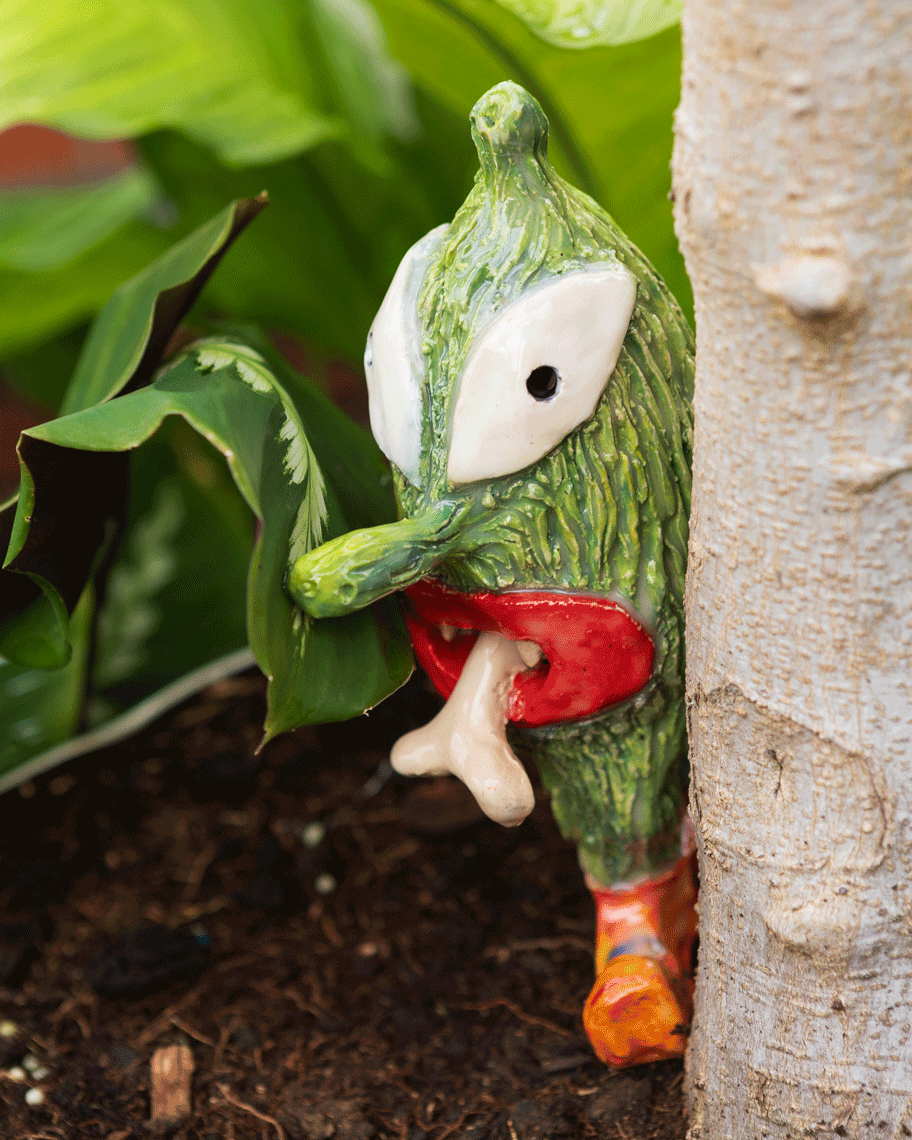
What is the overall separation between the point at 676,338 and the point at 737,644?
17 cm

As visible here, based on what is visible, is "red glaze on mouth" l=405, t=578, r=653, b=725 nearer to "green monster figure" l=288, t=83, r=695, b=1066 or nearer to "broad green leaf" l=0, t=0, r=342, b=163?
"green monster figure" l=288, t=83, r=695, b=1066

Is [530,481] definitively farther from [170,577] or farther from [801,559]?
[170,577]

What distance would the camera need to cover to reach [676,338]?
0.63 m

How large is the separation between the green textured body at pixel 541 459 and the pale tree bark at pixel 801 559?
0.05m

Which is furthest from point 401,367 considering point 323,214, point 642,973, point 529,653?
point 323,214

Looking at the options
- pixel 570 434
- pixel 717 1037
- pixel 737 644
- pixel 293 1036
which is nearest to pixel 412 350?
pixel 570 434

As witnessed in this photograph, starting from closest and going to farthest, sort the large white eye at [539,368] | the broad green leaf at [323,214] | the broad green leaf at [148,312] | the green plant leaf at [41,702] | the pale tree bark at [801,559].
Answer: the pale tree bark at [801,559]
the large white eye at [539,368]
the broad green leaf at [148,312]
the green plant leaf at [41,702]
the broad green leaf at [323,214]

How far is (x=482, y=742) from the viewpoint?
66 cm

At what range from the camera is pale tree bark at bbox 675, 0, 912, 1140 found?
0.45 metres

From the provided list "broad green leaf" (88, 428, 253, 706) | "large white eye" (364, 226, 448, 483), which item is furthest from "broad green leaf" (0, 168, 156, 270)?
"large white eye" (364, 226, 448, 483)

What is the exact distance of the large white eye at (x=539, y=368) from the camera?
22.8 inches

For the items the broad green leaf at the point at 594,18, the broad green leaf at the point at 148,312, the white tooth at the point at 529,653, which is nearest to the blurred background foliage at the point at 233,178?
the broad green leaf at the point at 594,18

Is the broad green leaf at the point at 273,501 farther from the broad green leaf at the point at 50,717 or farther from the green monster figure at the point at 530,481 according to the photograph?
the broad green leaf at the point at 50,717

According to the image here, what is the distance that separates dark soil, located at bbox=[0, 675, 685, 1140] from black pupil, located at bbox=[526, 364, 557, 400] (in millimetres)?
477
